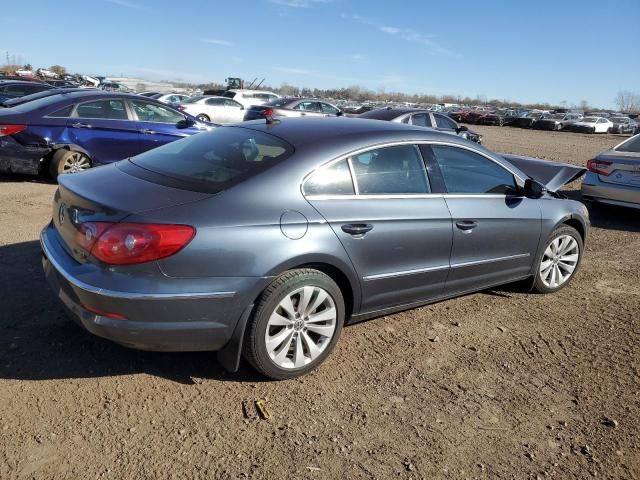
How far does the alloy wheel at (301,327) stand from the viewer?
3.14m

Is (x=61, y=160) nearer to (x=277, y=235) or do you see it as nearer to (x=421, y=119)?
(x=277, y=235)

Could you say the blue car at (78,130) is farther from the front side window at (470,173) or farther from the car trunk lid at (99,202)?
the front side window at (470,173)

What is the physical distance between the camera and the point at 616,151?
8.24 meters

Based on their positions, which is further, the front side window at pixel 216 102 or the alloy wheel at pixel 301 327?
the front side window at pixel 216 102

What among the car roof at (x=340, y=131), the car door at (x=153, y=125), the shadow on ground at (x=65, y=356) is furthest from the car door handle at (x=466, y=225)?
the car door at (x=153, y=125)

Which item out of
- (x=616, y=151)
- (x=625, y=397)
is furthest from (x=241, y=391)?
(x=616, y=151)

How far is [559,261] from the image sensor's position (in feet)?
16.5

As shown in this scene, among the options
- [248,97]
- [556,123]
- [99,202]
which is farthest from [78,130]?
[556,123]

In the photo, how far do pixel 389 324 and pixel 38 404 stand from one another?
245 cm

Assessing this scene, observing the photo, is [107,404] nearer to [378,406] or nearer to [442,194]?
[378,406]

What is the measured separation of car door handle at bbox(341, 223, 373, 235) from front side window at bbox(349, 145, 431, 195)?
0.76 feet

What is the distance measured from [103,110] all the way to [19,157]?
4.63 ft

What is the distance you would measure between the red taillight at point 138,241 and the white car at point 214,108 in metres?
18.9

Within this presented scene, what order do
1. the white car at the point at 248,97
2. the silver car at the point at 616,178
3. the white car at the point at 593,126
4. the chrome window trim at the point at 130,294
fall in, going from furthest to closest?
the white car at the point at 593,126 → the white car at the point at 248,97 → the silver car at the point at 616,178 → the chrome window trim at the point at 130,294
